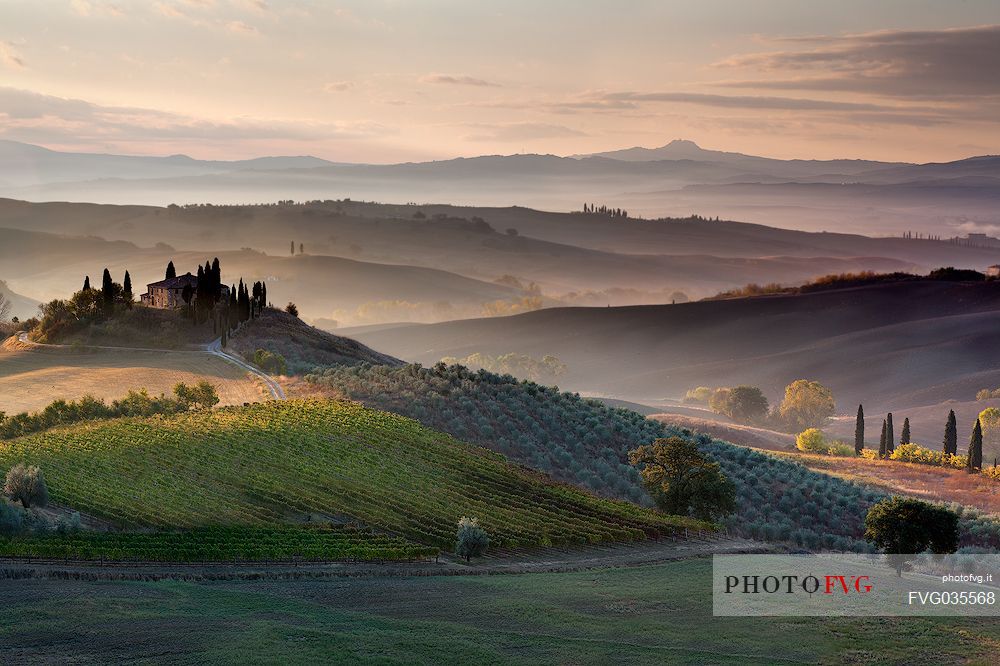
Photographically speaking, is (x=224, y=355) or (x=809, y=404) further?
(x=809, y=404)

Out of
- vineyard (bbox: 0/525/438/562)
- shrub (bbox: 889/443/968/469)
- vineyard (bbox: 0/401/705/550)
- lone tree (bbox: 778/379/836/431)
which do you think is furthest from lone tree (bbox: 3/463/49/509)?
lone tree (bbox: 778/379/836/431)

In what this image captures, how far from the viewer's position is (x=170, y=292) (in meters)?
132

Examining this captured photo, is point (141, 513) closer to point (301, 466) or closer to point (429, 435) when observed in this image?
point (301, 466)

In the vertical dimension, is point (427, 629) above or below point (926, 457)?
above

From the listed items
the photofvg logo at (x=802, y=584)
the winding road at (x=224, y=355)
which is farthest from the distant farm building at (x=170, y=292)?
the photofvg logo at (x=802, y=584)

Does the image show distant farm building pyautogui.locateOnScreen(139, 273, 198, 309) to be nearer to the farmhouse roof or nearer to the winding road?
the farmhouse roof

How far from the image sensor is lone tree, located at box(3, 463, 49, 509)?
163 feet

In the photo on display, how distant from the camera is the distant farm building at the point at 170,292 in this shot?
430 feet

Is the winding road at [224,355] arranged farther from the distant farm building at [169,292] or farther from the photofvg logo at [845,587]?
the photofvg logo at [845,587]

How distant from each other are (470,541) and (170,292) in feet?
301

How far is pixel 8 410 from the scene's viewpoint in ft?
303

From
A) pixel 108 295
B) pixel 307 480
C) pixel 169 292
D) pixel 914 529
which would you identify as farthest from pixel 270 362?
pixel 914 529

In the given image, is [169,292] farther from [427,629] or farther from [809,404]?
[809,404]

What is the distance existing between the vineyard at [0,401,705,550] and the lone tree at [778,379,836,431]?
407 ft
